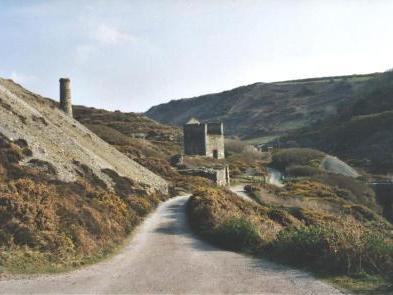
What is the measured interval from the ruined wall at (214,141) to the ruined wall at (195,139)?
38.6 inches

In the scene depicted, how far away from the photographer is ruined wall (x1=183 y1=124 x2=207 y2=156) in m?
76.4

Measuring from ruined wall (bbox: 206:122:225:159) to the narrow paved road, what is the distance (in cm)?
5725

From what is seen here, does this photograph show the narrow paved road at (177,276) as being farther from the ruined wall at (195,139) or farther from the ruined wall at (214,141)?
the ruined wall at (214,141)

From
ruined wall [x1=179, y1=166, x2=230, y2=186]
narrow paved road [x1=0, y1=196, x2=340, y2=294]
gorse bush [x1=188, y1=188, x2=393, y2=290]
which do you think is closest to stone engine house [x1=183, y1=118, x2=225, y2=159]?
ruined wall [x1=179, y1=166, x2=230, y2=186]

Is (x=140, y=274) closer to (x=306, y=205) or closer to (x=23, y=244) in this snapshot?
(x=23, y=244)

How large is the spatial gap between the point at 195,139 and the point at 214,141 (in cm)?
441

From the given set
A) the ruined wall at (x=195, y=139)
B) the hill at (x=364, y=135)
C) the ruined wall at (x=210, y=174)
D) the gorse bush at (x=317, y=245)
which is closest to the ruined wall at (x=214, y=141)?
the ruined wall at (x=195, y=139)

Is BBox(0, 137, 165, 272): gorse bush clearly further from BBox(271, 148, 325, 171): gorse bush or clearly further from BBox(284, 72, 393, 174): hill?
BBox(284, 72, 393, 174): hill

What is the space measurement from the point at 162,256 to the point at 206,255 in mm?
1465

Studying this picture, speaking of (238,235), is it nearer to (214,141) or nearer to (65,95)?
(65,95)

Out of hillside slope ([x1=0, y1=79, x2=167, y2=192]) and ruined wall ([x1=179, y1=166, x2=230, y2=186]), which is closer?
hillside slope ([x1=0, y1=79, x2=167, y2=192])

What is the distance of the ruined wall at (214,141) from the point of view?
78.2 meters

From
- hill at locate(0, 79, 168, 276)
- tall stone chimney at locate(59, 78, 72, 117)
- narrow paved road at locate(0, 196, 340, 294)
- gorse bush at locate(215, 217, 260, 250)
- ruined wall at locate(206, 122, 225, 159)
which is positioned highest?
tall stone chimney at locate(59, 78, 72, 117)

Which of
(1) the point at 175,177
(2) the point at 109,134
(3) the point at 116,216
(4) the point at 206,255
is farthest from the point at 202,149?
(4) the point at 206,255
